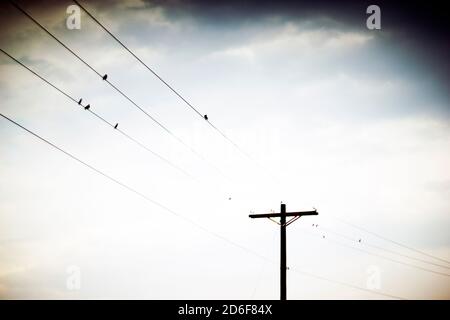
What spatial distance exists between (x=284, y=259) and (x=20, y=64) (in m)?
12.9

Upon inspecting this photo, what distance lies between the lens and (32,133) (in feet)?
30.2
